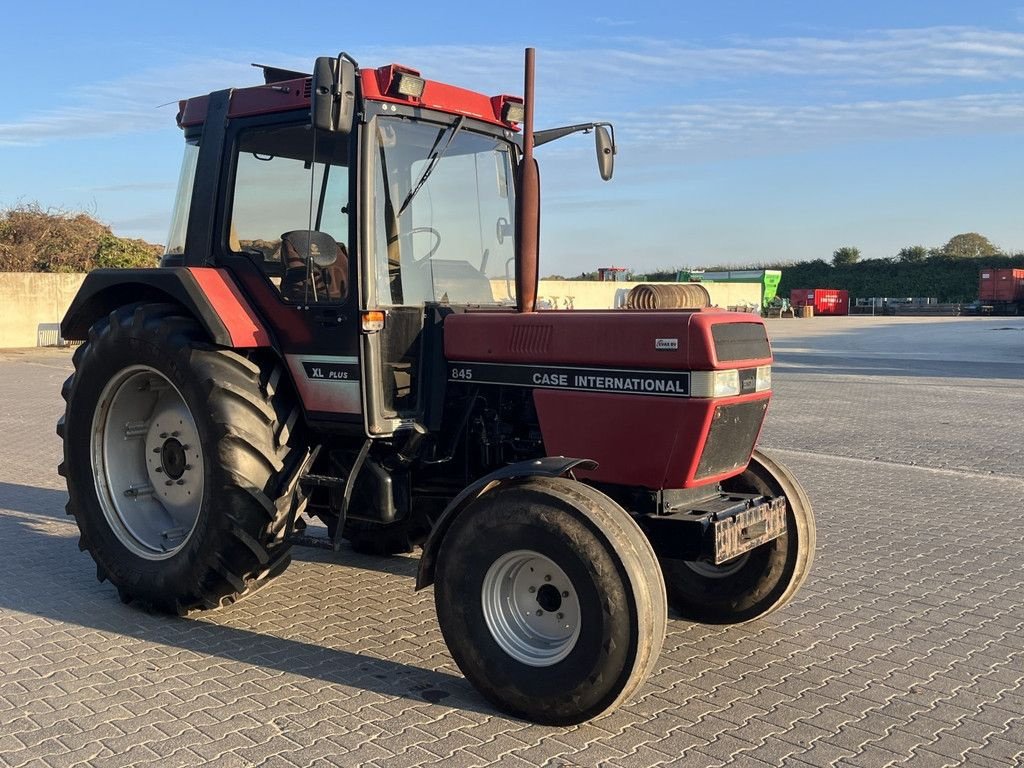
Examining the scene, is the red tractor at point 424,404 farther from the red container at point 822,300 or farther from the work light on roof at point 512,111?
the red container at point 822,300

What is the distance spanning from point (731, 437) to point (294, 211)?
7.95 feet

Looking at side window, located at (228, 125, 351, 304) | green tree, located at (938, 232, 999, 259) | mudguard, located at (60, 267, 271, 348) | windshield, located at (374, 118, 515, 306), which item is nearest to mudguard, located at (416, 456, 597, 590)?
windshield, located at (374, 118, 515, 306)

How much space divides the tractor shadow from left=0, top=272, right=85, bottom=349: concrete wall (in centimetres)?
1987

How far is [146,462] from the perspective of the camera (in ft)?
18.1

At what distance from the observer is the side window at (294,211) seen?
4715 millimetres

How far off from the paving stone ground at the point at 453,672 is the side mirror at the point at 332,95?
239 centimetres

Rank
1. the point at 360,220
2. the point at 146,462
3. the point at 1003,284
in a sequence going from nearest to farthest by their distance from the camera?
1. the point at 360,220
2. the point at 146,462
3. the point at 1003,284

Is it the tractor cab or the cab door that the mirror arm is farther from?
the cab door

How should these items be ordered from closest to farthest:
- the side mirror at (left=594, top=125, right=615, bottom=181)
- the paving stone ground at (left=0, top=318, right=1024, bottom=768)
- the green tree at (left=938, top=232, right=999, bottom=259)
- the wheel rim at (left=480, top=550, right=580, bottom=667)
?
the paving stone ground at (left=0, top=318, right=1024, bottom=768)
the wheel rim at (left=480, top=550, right=580, bottom=667)
the side mirror at (left=594, top=125, right=615, bottom=181)
the green tree at (left=938, top=232, right=999, bottom=259)

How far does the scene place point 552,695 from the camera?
378 cm

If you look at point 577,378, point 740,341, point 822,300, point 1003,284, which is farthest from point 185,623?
point 822,300

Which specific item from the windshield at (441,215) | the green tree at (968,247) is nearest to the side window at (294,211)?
the windshield at (441,215)

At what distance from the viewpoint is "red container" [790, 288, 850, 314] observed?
190ft

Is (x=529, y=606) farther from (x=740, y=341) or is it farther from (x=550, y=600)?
(x=740, y=341)
